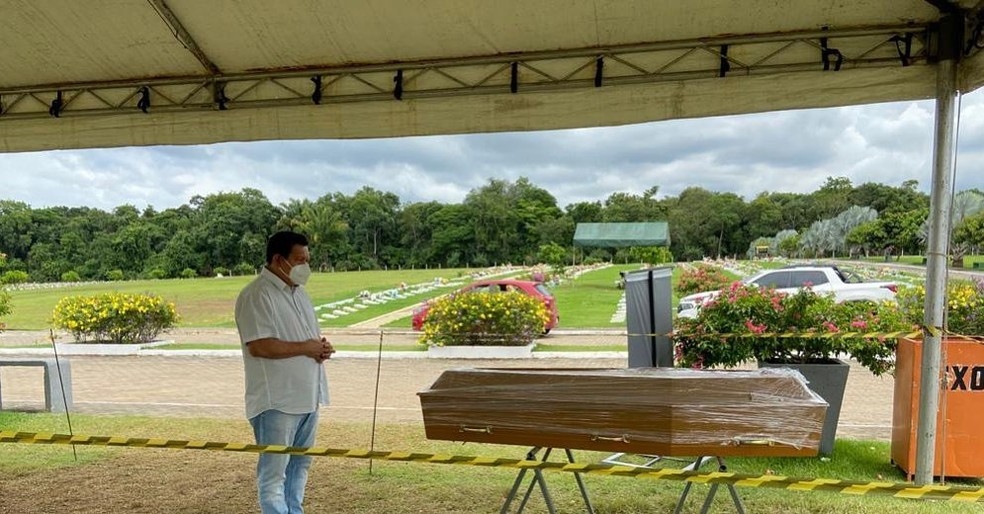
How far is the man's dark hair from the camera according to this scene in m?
3.17

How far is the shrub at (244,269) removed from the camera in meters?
50.6

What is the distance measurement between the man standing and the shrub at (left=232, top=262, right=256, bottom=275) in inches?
1963

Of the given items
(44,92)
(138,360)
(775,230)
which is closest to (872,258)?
(775,230)

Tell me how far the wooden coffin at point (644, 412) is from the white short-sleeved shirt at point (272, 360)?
73 centimetres

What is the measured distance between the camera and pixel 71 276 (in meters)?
49.5

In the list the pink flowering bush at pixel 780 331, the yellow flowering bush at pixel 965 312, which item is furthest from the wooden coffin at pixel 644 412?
the yellow flowering bush at pixel 965 312

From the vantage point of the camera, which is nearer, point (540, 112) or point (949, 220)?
point (949, 220)

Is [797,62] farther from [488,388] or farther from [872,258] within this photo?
[872,258]

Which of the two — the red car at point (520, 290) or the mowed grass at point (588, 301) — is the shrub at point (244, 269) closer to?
the mowed grass at point (588, 301)

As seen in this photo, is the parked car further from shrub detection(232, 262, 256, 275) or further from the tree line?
shrub detection(232, 262, 256, 275)

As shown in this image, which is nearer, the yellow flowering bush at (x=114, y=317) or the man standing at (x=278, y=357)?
the man standing at (x=278, y=357)

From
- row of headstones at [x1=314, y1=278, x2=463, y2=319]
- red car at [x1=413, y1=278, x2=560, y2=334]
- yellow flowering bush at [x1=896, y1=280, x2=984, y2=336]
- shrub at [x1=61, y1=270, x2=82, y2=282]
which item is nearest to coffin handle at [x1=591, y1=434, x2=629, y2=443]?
yellow flowering bush at [x1=896, y1=280, x2=984, y2=336]

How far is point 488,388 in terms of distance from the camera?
111 inches

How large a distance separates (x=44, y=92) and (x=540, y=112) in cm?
395
